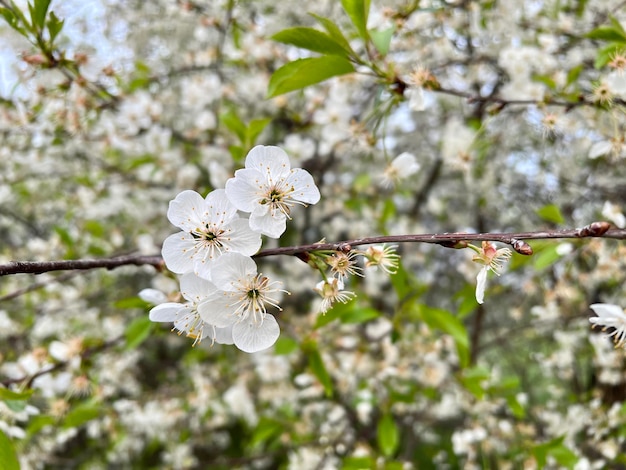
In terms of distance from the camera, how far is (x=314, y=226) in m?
3.95

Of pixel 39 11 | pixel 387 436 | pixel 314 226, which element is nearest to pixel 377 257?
pixel 39 11

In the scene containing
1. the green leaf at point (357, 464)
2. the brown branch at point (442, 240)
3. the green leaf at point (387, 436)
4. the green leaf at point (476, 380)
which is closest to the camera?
the brown branch at point (442, 240)

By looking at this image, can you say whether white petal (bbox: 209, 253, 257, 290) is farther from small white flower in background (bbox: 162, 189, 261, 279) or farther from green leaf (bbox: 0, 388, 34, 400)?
green leaf (bbox: 0, 388, 34, 400)

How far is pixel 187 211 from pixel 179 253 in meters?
0.08

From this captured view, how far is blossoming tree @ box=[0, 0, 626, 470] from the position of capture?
118 centimetres

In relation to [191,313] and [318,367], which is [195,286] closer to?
[191,313]

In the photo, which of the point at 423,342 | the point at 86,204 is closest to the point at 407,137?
the point at 423,342

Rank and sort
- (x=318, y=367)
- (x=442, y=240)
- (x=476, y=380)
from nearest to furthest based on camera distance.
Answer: (x=442, y=240) → (x=318, y=367) → (x=476, y=380)

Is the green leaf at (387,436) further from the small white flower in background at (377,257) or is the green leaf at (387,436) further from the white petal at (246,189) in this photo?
the white petal at (246,189)

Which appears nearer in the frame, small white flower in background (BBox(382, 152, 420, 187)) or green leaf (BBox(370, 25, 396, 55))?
green leaf (BBox(370, 25, 396, 55))

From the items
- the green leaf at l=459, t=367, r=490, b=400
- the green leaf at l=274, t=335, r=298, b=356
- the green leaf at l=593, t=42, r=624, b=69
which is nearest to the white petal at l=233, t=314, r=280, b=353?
Answer: the green leaf at l=274, t=335, r=298, b=356

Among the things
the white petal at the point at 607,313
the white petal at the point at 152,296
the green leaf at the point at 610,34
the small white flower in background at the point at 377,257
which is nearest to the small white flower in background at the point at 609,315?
the white petal at the point at 607,313

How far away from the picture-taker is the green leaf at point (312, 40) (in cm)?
117

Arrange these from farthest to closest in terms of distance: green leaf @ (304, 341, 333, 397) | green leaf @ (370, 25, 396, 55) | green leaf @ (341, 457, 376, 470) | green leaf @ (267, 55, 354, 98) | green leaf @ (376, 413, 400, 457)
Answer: green leaf @ (376, 413, 400, 457) → green leaf @ (341, 457, 376, 470) → green leaf @ (304, 341, 333, 397) → green leaf @ (370, 25, 396, 55) → green leaf @ (267, 55, 354, 98)
